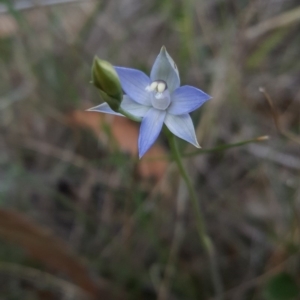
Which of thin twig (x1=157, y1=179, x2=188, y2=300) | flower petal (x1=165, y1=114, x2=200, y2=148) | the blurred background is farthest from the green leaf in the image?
flower petal (x1=165, y1=114, x2=200, y2=148)

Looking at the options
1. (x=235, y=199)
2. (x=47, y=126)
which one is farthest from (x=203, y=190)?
(x=47, y=126)

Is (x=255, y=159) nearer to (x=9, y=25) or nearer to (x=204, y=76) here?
(x=204, y=76)

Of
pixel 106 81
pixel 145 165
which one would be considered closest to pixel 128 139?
pixel 145 165

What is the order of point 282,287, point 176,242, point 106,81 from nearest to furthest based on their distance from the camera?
point 106,81 → point 282,287 → point 176,242

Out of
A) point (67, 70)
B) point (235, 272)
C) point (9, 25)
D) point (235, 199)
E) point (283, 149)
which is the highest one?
point (9, 25)

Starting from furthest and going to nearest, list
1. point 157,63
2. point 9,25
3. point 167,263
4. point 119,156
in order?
point 9,25 → point 167,263 → point 119,156 → point 157,63

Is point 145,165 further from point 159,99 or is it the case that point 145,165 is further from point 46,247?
point 159,99

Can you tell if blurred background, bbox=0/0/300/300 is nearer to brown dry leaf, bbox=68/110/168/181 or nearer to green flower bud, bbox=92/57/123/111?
brown dry leaf, bbox=68/110/168/181
